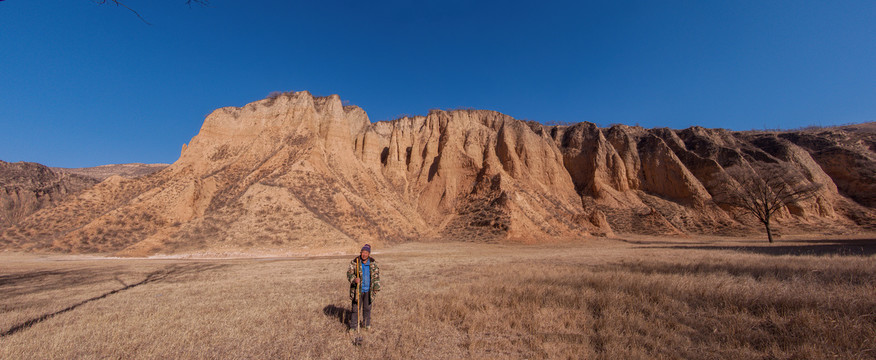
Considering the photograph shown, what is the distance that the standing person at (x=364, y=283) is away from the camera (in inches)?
236

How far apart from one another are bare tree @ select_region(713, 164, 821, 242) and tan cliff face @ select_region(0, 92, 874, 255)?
2.44m

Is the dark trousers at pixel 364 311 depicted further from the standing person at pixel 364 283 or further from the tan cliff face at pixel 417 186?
the tan cliff face at pixel 417 186

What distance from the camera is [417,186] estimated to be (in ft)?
157

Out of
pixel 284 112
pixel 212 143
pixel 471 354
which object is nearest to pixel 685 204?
pixel 471 354

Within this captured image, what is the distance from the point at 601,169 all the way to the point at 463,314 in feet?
166

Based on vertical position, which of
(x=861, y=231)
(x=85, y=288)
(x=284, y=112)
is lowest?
(x=861, y=231)

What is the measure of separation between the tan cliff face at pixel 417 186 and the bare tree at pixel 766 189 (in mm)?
2443

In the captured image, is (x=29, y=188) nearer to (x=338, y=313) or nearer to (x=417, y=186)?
(x=417, y=186)

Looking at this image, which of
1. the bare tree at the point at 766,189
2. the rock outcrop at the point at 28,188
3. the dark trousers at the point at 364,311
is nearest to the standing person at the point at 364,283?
the dark trousers at the point at 364,311

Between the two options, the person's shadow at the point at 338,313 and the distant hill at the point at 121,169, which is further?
the distant hill at the point at 121,169

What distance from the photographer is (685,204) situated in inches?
1721

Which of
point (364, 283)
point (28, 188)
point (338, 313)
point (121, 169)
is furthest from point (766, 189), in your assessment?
point (121, 169)

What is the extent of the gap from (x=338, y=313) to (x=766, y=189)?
4021cm

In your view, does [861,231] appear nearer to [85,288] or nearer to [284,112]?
[85,288]
